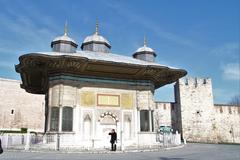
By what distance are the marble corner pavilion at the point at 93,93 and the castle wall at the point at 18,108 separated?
25281mm

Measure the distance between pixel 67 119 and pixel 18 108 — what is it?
1225 inches

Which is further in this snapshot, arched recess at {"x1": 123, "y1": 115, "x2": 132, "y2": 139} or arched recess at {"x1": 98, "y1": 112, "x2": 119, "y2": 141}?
arched recess at {"x1": 123, "y1": 115, "x2": 132, "y2": 139}

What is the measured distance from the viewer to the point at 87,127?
1905 centimetres

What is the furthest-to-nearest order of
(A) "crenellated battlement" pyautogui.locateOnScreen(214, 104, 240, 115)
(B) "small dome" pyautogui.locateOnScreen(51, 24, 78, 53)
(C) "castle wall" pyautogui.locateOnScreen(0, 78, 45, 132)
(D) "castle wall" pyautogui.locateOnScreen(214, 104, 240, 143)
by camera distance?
(C) "castle wall" pyautogui.locateOnScreen(0, 78, 45, 132) → (A) "crenellated battlement" pyautogui.locateOnScreen(214, 104, 240, 115) → (D) "castle wall" pyautogui.locateOnScreen(214, 104, 240, 143) → (B) "small dome" pyautogui.locateOnScreen(51, 24, 78, 53)

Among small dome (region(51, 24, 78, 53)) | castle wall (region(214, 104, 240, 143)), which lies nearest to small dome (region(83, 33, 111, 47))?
small dome (region(51, 24, 78, 53))

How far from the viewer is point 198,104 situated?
38344 millimetres

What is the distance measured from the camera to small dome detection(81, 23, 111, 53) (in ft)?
83.7

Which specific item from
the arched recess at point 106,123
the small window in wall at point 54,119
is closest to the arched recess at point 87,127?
the arched recess at point 106,123

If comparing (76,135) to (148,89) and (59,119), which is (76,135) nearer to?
(59,119)

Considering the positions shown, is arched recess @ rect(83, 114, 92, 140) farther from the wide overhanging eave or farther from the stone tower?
the stone tower

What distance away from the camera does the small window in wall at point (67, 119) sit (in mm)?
18062

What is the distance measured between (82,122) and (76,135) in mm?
1008

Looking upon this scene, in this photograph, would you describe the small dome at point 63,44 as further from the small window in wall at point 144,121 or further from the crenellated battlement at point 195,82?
the crenellated battlement at point 195,82

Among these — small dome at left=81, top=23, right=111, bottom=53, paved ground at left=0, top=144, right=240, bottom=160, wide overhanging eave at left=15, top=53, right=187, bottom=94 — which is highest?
small dome at left=81, top=23, right=111, bottom=53
